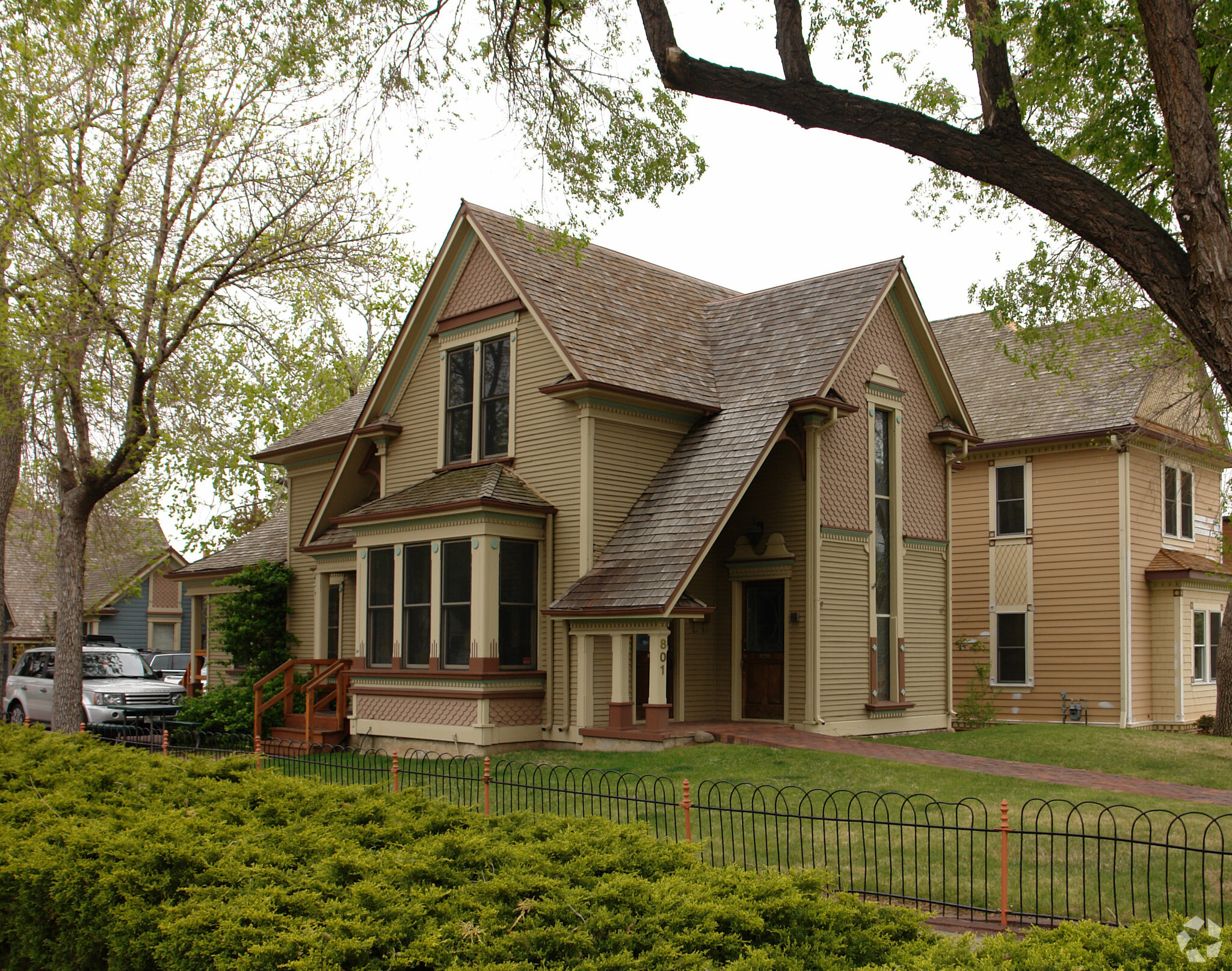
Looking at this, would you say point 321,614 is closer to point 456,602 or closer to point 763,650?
point 456,602

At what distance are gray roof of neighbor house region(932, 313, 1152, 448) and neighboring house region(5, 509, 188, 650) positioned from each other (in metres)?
20.7

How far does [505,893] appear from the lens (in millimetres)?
5910

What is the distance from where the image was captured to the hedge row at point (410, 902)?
5168 mm

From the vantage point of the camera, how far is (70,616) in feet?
66.5

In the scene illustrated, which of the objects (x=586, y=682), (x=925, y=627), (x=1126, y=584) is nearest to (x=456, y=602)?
(x=586, y=682)

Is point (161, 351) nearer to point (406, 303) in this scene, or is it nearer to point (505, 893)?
point (505, 893)

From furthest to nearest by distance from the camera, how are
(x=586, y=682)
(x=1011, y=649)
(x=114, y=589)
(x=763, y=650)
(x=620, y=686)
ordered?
(x=114, y=589) → (x=1011, y=649) → (x=763, y=650) → (x=586, y=682) → (x=620, y=686)

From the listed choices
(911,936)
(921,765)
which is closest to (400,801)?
(911,936)

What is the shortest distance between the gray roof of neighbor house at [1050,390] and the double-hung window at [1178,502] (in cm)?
253

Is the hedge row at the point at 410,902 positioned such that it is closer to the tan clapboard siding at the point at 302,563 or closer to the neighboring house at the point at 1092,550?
the tan clapboard siding at the point at 302,563

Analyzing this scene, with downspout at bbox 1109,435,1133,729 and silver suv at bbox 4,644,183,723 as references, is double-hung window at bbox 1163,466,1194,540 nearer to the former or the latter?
downspout at bbox 1109,435,1133,729

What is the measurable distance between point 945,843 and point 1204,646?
64.0 ft

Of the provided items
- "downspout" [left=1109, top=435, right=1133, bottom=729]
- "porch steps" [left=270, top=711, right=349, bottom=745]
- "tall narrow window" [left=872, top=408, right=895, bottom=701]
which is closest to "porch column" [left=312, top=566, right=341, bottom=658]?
"porch steps" [left=270, top=711, right=349, bottom=745]

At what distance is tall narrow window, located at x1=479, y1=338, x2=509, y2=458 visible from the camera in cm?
1950
